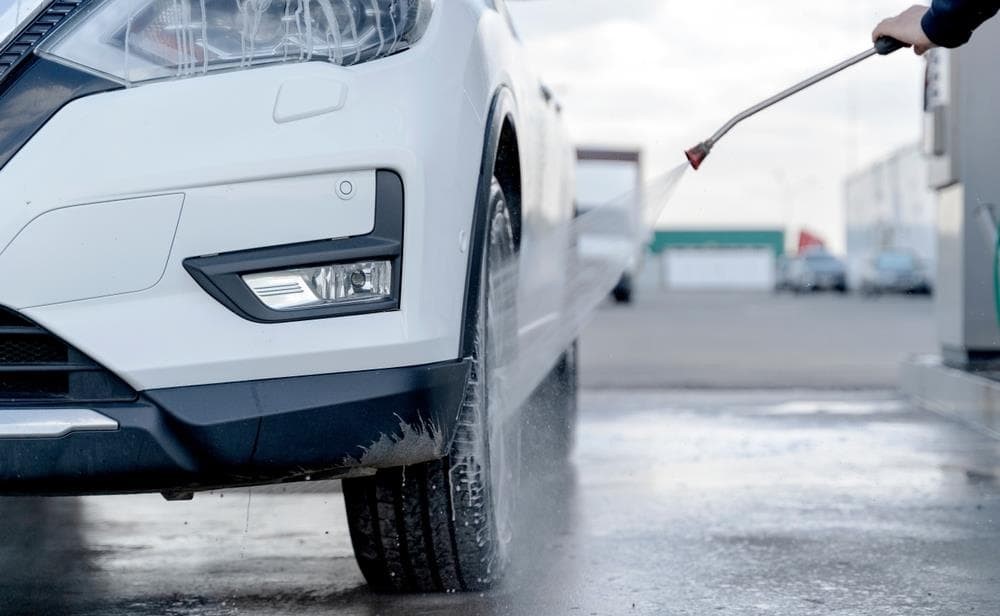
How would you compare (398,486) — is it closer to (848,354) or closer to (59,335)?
(59,335)

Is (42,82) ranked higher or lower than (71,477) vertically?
higher

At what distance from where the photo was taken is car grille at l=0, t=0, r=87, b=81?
279 cm

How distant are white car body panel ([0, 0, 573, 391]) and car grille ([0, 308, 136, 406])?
5 centimetres

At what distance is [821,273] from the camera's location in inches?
1928

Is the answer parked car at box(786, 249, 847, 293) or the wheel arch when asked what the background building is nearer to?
parked car at box(786, 249, 847, 293)

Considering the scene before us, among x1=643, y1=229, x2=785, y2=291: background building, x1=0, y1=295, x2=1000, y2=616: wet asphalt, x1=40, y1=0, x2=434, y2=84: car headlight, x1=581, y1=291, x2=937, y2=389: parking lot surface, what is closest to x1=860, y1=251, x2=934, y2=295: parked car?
x1=581, y1=291, x2=937, y2=389: parking lot surface

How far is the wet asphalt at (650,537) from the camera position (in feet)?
11.8

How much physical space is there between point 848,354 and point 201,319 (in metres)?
11.4

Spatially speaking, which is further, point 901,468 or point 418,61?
point 901,468

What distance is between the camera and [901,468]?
5.82 metres

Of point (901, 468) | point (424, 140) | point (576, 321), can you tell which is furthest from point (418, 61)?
point (901, 468)

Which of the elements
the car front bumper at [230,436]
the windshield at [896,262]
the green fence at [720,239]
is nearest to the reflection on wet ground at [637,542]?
the car front bumper at [230,436]

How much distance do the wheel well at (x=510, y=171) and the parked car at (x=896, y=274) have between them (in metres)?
32.0

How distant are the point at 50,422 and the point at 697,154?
73.0 inches
